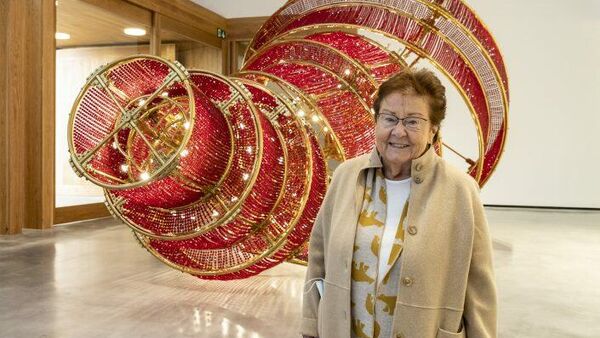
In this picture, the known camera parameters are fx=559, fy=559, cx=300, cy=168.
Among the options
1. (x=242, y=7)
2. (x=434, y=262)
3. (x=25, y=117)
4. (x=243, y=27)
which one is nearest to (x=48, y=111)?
(x=25, y=117)

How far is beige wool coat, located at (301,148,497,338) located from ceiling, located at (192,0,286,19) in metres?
6.59

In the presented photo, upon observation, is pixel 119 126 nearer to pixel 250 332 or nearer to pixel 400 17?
pixel 250 332

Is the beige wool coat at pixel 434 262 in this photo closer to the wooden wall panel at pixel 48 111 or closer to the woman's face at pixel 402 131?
the woman's face at pixel 402 131

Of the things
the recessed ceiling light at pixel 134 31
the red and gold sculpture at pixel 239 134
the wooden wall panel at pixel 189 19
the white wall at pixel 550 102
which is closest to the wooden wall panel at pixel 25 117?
the recessed ceiling light at pixel 134 31

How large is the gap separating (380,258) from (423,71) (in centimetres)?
39

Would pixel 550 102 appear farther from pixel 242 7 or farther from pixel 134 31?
pixel 134 31

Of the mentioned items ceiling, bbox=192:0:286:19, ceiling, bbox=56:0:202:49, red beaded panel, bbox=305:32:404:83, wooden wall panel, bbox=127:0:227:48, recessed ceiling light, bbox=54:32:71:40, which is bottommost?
red beaded panel, bbox=305:32:404:83

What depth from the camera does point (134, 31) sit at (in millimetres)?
5840

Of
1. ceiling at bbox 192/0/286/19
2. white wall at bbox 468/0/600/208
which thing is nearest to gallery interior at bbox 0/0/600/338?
white wall at bbox 468/0/600/208

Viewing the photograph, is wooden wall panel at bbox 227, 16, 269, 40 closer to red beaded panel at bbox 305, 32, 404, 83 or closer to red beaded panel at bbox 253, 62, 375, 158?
red beaded panel at bbox 305, 32, 404, 83

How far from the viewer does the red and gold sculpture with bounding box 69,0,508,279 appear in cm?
229

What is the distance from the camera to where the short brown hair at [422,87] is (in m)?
1.14

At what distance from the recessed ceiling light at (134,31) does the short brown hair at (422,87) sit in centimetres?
515

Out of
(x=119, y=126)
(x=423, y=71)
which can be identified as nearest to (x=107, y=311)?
(x=119, y=126)
